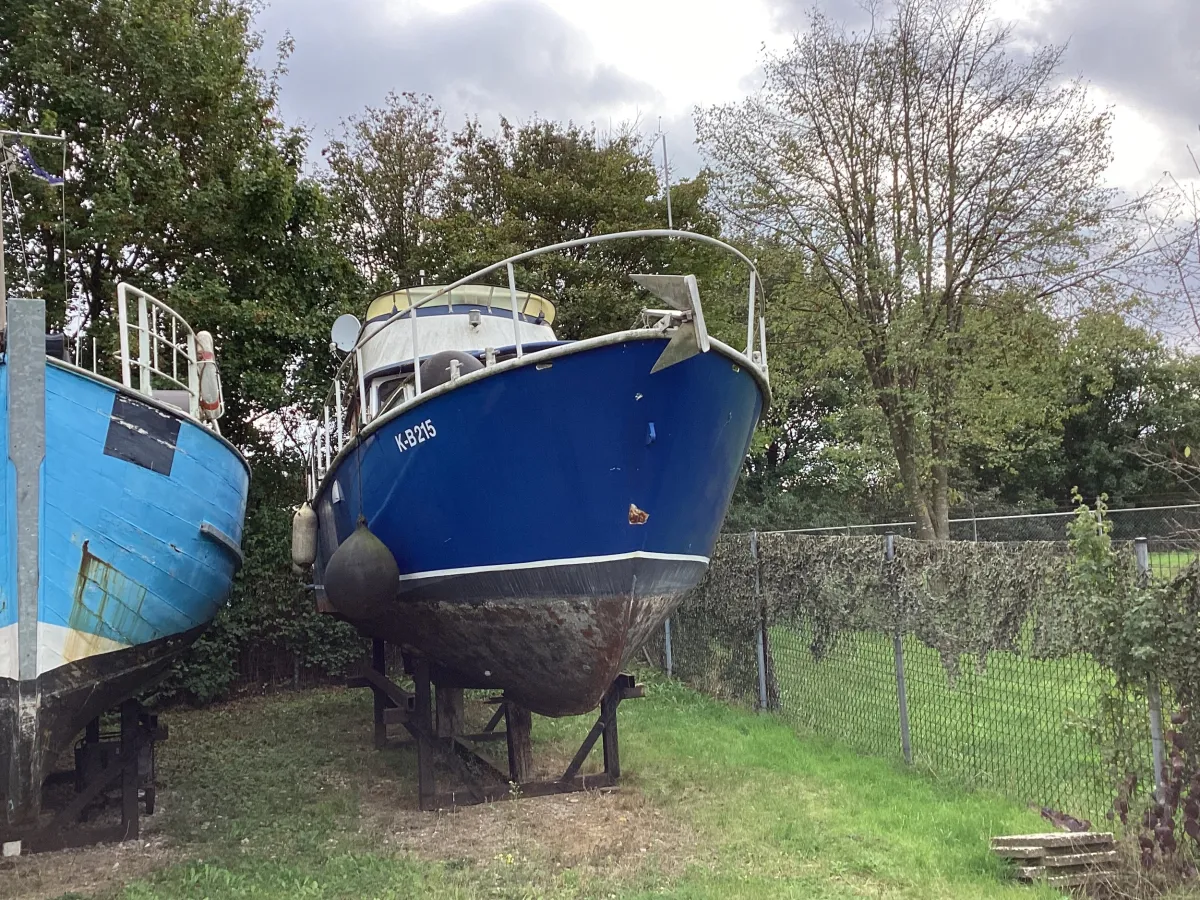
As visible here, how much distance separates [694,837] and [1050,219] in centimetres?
1285

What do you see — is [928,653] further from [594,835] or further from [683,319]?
[683,319]

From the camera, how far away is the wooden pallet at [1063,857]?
439 centimetres

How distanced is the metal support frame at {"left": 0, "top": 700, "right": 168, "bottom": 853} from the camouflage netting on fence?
522 centimetres

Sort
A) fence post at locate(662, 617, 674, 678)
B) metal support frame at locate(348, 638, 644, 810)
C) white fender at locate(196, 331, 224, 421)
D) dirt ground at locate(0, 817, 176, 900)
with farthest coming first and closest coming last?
fence post at locate(662, 617, 674, 678)
white fender at locate(196, 331, 224, 421)
metal support frame at locate(348, 638, 644, 810)
dirt ground at locate(0, 817, 176, 900)

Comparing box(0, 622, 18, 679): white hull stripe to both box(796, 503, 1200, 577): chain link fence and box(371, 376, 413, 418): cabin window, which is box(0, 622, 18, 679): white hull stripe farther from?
box(796, 503, 1200, 577): chain link fence

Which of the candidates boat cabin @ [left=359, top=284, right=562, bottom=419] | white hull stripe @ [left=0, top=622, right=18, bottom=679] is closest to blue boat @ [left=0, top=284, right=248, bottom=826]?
white hull stripe @ [left=0, top=622, right=18, bottom=679]

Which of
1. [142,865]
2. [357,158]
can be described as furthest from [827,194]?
[142,865]

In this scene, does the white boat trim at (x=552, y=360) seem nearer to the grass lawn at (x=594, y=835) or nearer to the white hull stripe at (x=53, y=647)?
the white hull stripe at (x=53, y=647)

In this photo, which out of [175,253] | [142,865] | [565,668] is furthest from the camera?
[175,253]

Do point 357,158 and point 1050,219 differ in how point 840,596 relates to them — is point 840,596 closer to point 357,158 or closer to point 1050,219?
point 1050,219

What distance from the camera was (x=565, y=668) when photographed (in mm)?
5805

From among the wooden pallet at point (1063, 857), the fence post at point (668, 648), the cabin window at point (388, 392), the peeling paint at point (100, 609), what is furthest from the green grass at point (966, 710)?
the peeling paint at point (100, 609)

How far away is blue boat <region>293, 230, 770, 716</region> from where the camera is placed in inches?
Result: 206

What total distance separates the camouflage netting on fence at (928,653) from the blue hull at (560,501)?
177 centimetres
